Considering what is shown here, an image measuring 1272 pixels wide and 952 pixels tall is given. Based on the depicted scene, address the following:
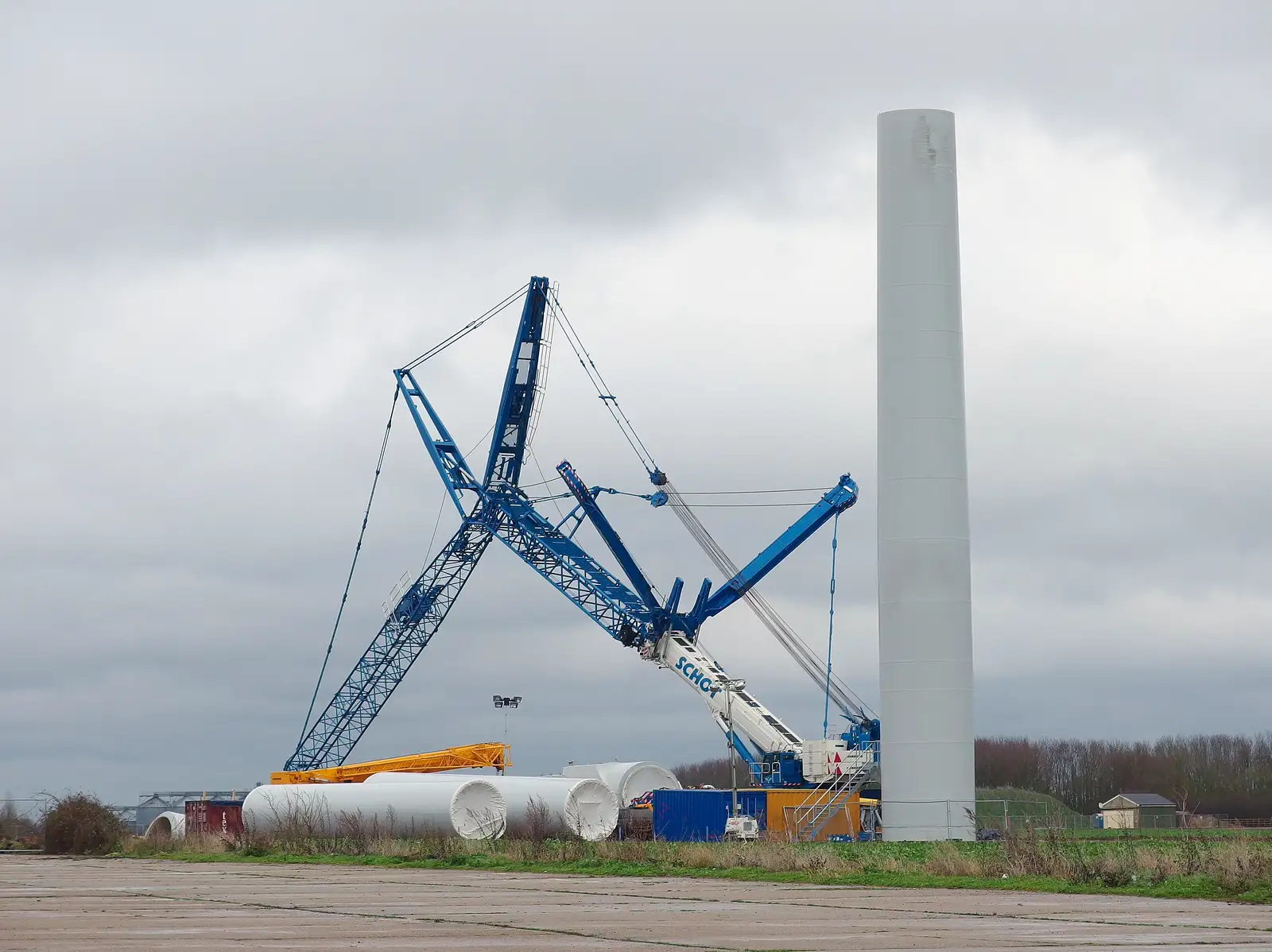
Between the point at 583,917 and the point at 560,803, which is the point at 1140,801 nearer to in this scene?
the point at 560,803

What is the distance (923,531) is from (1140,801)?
230ft

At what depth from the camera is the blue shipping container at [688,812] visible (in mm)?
57344

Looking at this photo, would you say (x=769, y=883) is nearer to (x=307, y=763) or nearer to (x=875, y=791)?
(x=875, y=791)

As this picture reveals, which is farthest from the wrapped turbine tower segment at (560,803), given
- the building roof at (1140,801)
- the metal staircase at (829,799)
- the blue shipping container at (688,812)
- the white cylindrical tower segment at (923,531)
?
the building roof at (1140,801)

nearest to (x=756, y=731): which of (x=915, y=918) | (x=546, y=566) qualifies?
(x=546, y=566)

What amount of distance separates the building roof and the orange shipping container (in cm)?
4998

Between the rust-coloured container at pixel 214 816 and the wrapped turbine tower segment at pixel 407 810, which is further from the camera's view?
the rust-coloured container at pixel 214 816

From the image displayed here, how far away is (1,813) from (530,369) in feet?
105

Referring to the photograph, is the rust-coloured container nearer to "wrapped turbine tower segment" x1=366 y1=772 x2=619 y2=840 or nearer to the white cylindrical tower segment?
"wrapped turbine tower segment" x1=366 y1=772 x2=619 y2=840

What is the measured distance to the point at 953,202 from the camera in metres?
50.6

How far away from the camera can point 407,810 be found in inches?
2020

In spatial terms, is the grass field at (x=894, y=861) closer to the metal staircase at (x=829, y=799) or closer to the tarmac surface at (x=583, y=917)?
the tarmac surface at (x=583, y=917)

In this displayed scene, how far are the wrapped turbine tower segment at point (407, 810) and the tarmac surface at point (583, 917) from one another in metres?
18.9

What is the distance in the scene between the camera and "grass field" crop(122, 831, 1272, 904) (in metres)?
26.2
